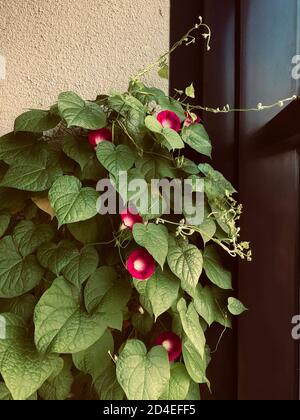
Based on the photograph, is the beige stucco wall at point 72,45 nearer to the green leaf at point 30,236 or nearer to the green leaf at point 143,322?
the green leaf at point 30,236

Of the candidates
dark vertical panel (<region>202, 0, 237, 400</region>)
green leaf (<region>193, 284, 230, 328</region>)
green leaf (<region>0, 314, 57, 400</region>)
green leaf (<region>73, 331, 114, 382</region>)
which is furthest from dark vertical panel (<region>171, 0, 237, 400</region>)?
green leaf (<region>0, 314, 57, 400</region>)

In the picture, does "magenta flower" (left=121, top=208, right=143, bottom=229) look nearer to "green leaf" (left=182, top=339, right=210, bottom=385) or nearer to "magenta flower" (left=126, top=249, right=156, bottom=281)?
"magenta flower" (left=126, top=249, right=156, bottom=281)

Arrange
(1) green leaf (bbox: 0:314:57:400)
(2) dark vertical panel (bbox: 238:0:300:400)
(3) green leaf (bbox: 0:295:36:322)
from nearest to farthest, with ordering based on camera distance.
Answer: (1) green leaf (bbox: 0:314:57:400), (3) green leaf (bbox: 0:295:36:322), (2) dark vertical panel (bbox: 238:0:300:400)

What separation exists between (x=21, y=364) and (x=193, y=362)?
0.33 metres

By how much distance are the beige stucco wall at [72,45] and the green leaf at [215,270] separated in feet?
1.45

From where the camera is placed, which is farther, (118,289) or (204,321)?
(204,321)

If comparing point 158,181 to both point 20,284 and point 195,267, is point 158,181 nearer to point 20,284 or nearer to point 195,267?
point 195,267

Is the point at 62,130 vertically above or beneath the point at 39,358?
above

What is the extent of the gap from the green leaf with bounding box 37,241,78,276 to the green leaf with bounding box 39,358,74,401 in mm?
191

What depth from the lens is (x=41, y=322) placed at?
0.68 m

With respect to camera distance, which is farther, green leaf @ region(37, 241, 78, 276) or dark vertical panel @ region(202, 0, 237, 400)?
dark vertical panel @ region(202, 0, 237, 400)

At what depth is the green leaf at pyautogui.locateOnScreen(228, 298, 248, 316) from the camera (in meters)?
0.86

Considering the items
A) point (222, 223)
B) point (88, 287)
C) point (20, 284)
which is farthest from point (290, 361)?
point (20, 284)
